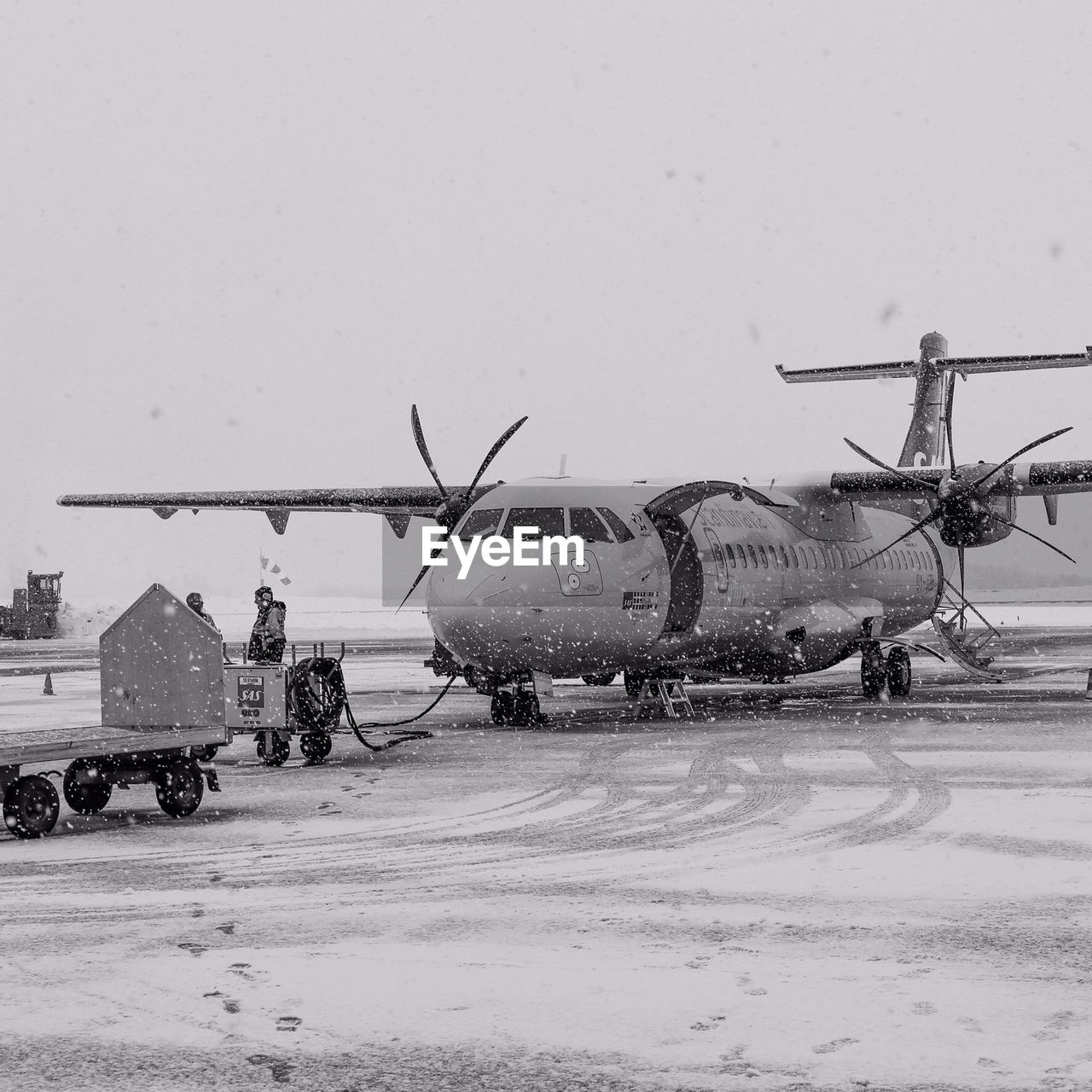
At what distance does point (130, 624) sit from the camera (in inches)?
456

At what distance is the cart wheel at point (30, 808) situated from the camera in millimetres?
10133

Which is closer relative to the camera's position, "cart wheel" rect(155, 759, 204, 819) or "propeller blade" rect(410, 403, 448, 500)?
"cart wheel" rect(155, 759, 204, 819)

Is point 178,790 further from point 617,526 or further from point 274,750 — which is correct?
point 617,526

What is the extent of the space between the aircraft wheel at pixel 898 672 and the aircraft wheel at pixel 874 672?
0.19m

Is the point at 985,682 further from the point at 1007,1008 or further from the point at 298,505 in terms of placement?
the point at 1007,1008

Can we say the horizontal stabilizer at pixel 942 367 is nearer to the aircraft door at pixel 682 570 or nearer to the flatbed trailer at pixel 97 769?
the aircraft door at pixel 682 570

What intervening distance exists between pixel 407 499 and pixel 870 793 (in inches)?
595

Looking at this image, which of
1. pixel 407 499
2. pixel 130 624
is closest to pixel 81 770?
pixel 130 624

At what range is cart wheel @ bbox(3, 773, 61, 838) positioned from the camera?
10133mm

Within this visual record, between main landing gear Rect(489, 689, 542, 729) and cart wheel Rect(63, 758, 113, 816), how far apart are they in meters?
7.78

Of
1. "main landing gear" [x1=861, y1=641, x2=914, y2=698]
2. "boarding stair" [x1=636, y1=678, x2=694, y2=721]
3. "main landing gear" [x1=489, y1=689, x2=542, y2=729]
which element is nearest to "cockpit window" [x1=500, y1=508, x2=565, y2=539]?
"main landing gear" [x1=489, y1=689, x2=542, y2=729]

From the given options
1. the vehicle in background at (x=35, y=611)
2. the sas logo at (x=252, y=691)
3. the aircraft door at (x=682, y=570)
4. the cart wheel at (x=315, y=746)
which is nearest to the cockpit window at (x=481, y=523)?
the aircraft door at (x=682, y=570)

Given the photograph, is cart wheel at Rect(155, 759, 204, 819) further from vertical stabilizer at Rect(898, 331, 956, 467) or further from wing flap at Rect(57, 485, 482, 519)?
vertical stabilizer at Rect(898, 331, 956, 467)

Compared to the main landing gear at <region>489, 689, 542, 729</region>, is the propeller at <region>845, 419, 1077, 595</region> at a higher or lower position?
higher
